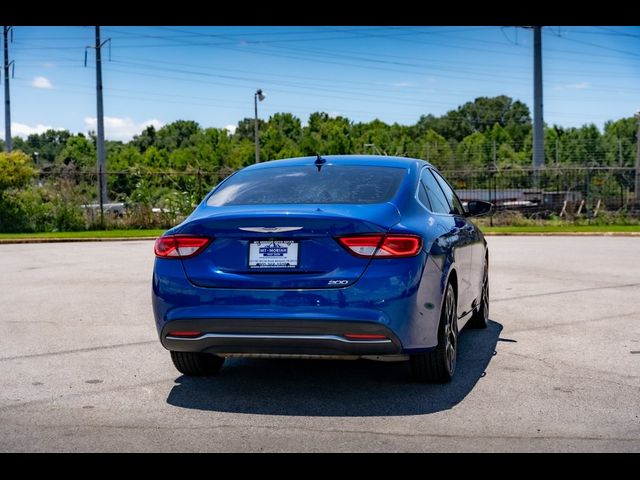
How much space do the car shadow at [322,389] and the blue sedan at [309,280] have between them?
0.29 meters

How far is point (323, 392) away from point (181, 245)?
140 cm

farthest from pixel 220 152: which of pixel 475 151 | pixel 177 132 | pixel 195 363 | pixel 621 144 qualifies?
pixel 195 363

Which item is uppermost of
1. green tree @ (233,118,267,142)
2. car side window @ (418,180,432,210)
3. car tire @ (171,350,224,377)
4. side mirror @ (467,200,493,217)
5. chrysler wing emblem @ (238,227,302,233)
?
green tree @ (233,118,267,142)

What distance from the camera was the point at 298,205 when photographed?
5.66 meters

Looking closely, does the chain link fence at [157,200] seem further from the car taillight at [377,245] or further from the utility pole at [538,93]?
the car taillight at [377,245]

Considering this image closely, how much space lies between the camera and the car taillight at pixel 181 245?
5.54 metres

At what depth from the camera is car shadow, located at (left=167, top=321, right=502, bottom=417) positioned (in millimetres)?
5457

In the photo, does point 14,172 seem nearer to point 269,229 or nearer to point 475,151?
point 269,229

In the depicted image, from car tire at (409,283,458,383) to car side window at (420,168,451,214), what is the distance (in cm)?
77

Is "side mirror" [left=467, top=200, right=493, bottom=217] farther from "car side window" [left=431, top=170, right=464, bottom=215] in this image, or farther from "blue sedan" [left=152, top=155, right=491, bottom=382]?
"blue sedan" [left=152, top=155, right=491, bottom=382]

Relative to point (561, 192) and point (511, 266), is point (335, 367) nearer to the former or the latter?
point (511, 266)

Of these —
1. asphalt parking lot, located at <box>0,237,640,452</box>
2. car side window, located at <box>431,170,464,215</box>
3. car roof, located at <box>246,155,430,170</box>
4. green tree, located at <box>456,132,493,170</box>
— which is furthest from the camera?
green tree, located at <box>456,132,493,170</box>

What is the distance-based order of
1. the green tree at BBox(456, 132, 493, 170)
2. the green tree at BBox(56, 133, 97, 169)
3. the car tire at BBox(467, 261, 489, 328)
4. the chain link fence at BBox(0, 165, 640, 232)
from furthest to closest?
1. the green tree at BBox(56, 133, 97, 169)
2. the green tree at BBox(456, 132, 493, 170)
3. the chain link fence at BBox(0, 165, 640, 232)
4. the car tire at BBox(467, 261, 489, 328)

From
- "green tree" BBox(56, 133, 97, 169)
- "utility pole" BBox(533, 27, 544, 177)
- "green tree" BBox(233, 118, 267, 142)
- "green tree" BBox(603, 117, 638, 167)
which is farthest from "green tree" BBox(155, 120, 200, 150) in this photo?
"utility pole" BBox(533, 27, 544, 177)
